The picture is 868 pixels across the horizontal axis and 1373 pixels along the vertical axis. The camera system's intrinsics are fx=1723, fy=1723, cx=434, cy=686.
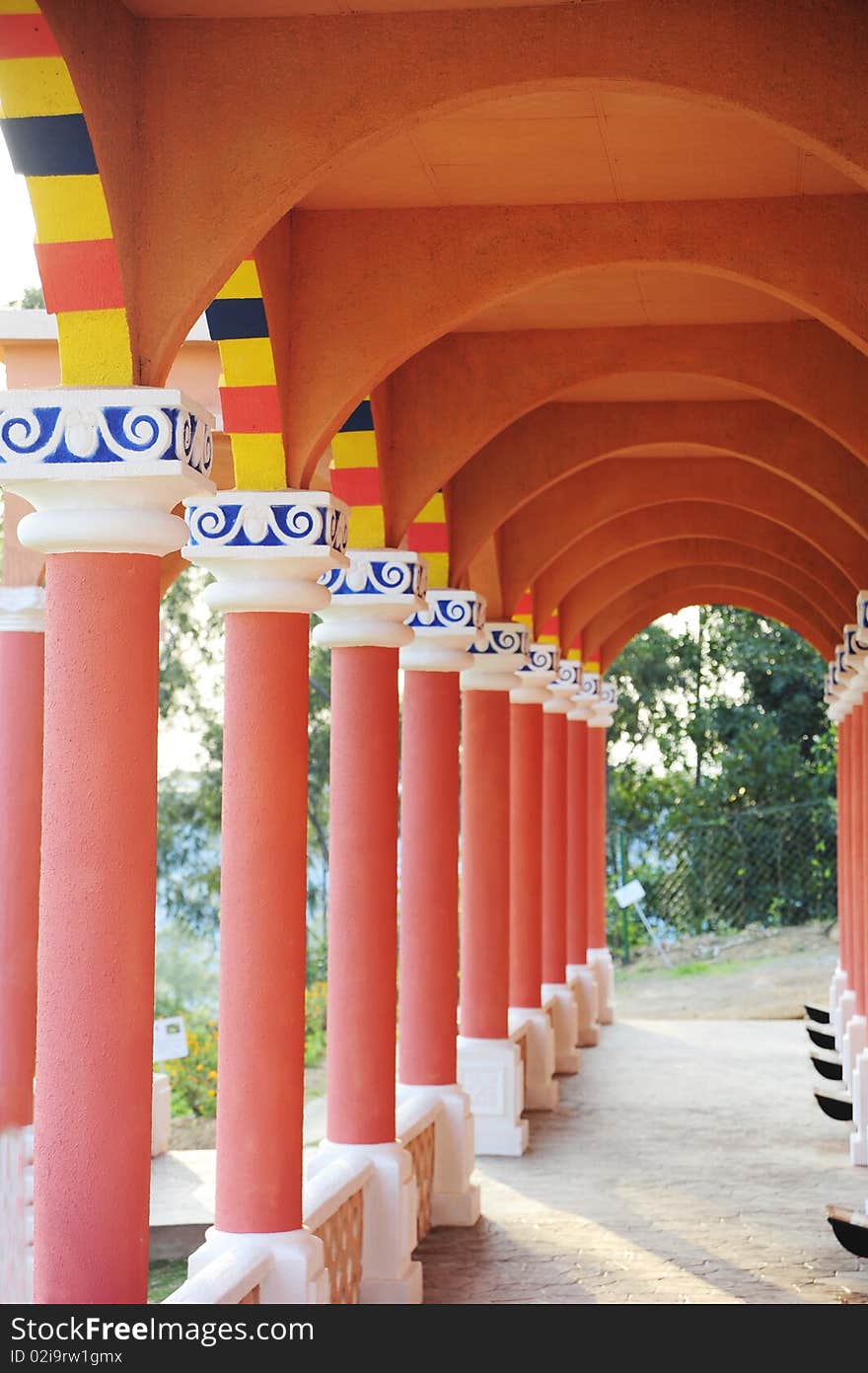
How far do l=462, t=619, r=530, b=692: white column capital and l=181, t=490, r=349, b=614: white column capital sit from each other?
6195mm

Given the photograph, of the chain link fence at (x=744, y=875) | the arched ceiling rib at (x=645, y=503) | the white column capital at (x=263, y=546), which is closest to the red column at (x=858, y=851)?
the arched ceiling rib at (x=645, y=503)

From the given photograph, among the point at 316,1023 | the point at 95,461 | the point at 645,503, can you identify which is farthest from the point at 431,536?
the point at 316,1023

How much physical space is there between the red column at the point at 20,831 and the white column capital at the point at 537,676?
6218 millimetres

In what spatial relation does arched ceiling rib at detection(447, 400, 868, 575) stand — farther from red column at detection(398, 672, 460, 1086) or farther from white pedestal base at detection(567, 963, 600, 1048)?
white pedestal base at detection(567, 963, 600, 1048)

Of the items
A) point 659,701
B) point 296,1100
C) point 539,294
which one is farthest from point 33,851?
point 659,701

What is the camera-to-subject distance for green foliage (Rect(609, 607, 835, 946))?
3222 centimetres

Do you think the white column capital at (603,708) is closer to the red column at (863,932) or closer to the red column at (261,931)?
the red column at (863,932)

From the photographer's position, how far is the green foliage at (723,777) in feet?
106

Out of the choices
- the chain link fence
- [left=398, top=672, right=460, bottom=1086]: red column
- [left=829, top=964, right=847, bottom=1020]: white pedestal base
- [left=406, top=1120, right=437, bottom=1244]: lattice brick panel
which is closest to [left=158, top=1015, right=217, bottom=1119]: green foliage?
[left=829, top=964, right=847, bottom=1020]: white pedestal base

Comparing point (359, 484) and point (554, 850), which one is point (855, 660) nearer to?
point (554, 850)

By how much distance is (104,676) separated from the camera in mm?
5531

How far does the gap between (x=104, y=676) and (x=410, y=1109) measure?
6119 mm
